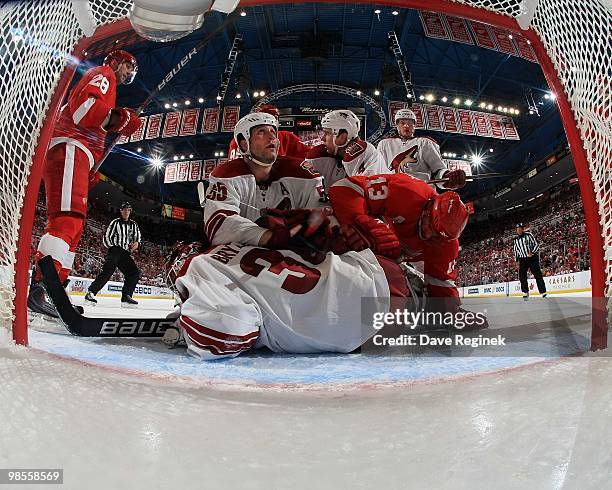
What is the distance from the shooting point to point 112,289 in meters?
6.96

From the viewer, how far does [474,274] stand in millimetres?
10234

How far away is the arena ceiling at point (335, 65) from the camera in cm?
815

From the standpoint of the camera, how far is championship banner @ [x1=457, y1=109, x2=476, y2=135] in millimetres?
9641

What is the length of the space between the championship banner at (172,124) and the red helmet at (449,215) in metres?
8.77

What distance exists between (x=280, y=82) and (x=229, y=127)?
5.02 feet

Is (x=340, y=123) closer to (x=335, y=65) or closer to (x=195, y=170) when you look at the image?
(x=335, y=65)

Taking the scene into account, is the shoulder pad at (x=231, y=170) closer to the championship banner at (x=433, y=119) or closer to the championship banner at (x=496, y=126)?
the championship banner at (x=433, y=119)

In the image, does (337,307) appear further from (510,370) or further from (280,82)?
(280,82)

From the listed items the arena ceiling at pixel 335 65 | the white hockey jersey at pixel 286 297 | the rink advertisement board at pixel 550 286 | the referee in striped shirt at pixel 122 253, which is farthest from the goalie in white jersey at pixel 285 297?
the arena ceiling at pixel 335 65

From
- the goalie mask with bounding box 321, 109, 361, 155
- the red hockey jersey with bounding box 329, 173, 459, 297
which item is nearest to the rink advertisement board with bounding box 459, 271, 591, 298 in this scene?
the goalie mask with bounding box 321, 109, 361, 155

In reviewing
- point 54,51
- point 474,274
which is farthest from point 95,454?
point 474,274

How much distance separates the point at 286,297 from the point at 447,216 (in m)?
0.65

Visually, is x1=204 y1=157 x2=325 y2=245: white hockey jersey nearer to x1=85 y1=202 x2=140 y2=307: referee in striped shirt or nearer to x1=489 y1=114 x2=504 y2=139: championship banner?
x1=85 y1=202 x2=140 y2=307: referee in striped shirt

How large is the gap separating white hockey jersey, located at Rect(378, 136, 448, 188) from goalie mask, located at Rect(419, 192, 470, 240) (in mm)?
1567
